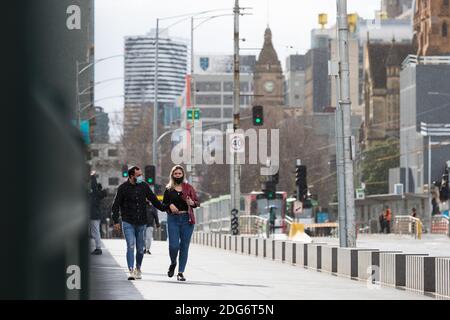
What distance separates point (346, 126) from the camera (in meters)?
25.0

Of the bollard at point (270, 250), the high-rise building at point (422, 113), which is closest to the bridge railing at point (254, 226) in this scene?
the bollard at point (270, 250)

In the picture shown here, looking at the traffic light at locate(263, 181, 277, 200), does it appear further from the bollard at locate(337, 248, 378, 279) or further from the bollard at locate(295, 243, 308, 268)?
the bollard at locate(337, 248, 378, 279)

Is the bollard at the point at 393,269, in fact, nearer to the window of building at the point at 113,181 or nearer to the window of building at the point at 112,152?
the window of building at the point at 112,152

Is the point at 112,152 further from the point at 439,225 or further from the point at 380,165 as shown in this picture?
the point at 439,225

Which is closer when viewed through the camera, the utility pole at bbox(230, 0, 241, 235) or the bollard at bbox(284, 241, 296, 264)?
the bollard at bbox(284, 241, 296, 264)

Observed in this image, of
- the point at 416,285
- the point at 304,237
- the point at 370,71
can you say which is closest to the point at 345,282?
the point at 416,285

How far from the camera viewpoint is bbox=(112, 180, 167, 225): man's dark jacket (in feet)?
55.1

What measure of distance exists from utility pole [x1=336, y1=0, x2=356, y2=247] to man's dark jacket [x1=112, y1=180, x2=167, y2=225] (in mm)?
7946

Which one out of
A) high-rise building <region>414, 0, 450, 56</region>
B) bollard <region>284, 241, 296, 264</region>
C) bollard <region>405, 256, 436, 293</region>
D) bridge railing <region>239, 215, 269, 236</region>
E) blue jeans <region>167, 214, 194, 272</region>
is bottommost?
bridge railing <region>239, 215, 269, 236</region>

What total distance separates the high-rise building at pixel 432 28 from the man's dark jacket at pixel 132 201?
133 metres

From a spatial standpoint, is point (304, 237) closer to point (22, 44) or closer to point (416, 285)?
point (416, 285)

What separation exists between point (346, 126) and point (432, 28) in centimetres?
12593

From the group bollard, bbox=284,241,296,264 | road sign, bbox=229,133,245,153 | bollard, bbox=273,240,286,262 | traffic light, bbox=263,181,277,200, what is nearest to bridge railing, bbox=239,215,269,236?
traffic light, bbox=263,181,277,200

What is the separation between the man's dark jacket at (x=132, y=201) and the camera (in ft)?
55.1
